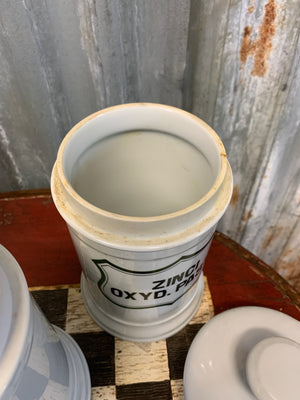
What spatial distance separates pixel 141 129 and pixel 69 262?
325 mm

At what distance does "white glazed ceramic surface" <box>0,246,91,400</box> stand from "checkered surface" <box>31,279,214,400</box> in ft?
0.26

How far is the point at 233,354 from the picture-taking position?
522mm

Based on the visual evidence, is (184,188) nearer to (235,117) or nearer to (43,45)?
(235,117)

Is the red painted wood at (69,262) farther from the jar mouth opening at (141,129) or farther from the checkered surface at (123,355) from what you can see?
the jar mouth opening at (141,129)

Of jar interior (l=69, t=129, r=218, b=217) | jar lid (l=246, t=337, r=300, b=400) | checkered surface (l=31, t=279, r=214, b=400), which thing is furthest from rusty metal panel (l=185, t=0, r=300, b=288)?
jar lid (l=246, t=337, r=300, b=400)

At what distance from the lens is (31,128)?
84 centimetres

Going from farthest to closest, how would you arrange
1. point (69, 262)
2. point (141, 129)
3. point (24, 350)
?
1. point (69, 262)
2. point (141, 129)
3. point (24, 350)

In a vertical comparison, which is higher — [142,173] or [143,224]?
[143,224]

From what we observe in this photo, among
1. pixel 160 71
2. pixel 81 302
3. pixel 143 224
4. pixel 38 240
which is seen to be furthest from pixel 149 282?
pixel 160 71

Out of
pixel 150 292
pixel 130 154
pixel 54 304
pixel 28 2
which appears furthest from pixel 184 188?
pixel 28 2

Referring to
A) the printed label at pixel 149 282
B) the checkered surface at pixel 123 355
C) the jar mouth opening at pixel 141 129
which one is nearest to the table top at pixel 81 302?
the checkered surface at pixel 123 355

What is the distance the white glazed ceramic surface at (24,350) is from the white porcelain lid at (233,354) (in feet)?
0.62

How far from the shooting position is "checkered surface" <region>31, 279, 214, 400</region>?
58 centimetres

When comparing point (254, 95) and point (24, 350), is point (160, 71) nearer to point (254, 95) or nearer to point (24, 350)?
point (254, 95)
